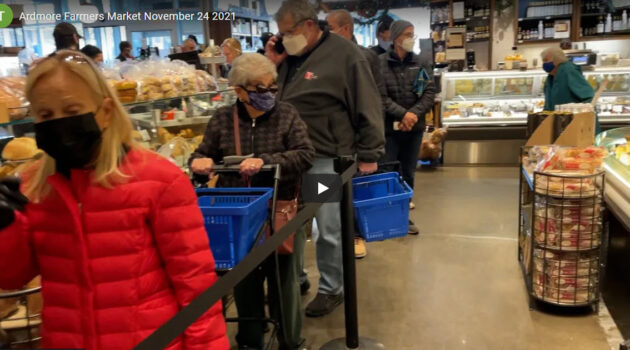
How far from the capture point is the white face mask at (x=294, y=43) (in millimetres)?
2990

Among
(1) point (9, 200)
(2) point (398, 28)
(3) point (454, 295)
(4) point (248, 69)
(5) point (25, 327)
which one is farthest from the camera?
(2) point (398, 28)

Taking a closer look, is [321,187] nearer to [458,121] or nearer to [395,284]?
[395,284]

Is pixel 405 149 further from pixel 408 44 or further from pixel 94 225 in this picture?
pixel 94 225

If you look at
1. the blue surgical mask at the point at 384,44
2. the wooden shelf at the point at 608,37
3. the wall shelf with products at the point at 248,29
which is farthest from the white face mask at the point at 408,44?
the wall shelf with products at the point at 248,29

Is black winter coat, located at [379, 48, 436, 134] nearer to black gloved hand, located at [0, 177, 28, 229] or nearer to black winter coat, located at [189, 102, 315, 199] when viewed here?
black winter coat, located at [189, 102, 315, 199]

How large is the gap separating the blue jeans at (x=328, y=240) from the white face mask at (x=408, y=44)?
2066 millimetres

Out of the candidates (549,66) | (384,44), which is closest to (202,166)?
(384,44)

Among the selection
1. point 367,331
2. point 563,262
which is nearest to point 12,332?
point 367,331

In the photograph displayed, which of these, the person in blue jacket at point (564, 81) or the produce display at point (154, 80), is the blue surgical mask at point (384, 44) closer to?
the person in blue jacket at point (564, 81)

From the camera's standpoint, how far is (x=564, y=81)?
18.4ft

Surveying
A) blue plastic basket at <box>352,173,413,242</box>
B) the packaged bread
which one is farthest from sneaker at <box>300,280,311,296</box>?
the packaged bread

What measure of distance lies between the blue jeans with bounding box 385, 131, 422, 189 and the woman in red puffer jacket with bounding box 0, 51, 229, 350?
11.8 ft

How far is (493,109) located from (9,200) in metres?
7.30

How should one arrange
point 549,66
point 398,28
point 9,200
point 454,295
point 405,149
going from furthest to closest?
point 549,66 → point 405,149 → point 398,28 → point 454,295 → point 9,200
